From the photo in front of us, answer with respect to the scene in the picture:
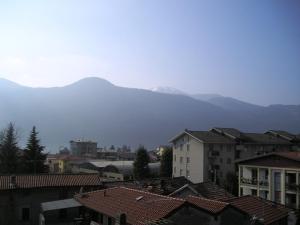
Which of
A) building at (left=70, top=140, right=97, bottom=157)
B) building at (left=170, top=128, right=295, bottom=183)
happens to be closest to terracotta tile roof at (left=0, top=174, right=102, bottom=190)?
building at (left=170, top=128, right=295, bottom=183)

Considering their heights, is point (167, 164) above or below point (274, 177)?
below

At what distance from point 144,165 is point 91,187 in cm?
3297

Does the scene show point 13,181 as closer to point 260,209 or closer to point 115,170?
point 260,209

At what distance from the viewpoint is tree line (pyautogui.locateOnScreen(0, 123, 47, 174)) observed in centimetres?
5016

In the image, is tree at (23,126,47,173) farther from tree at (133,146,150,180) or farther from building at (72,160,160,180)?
tree at (133,146,150,180)

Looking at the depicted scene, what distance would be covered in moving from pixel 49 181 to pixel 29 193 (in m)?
1.85

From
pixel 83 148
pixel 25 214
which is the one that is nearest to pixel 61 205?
pixel 25 214

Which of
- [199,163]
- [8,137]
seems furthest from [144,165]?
[8,137]

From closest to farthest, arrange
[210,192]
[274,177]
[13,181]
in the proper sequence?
1. [210,192]
2. [13,181]
3. [274,177]

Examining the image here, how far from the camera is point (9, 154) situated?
50500mm

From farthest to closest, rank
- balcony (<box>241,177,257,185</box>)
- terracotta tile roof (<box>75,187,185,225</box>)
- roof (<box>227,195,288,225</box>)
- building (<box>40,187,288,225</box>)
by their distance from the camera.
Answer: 1. balcony (<box>241,177,257,185</box>)
2. roof (<box>227,195,288,225</box>)
3. terracotta tile roof (<box>75,187,185,225</box>)
4. building (<box>40,187,288,225</box>)

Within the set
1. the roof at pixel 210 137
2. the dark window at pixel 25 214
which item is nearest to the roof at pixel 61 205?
the dark window at pixel 25 214

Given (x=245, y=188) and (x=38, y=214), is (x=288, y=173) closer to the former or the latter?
(x=245, y=188)

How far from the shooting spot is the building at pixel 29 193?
31234mm
